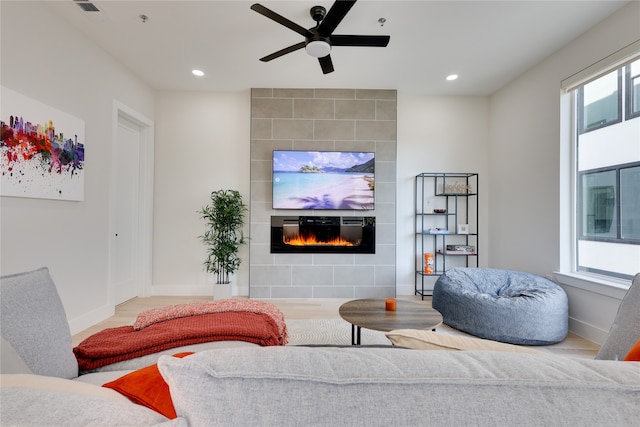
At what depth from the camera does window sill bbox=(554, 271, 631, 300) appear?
2.25 meters

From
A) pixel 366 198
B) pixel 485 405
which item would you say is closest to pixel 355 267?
pixel 366 198

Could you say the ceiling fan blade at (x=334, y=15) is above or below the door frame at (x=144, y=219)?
above

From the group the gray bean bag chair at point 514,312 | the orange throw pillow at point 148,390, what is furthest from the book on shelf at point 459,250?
the orange throw pillow at point 148,390

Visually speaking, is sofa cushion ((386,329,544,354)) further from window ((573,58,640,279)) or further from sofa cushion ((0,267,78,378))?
window ((573,58,640,279))

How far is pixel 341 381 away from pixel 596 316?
10.6ft

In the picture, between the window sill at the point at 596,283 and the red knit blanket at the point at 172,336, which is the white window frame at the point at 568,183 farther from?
the red knit blanket at the point at 172,336

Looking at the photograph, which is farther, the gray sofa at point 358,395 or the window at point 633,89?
the window at point 633,89

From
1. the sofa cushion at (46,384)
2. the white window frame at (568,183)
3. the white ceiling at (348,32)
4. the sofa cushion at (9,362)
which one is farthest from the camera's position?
the white window frame at (568,183)

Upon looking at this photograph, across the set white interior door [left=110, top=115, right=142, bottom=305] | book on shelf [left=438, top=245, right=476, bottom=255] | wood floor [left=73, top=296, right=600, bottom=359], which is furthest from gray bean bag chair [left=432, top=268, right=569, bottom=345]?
white interior door [left=110, top=115, right=142, bottom=305]

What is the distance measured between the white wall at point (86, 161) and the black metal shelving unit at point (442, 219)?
389 centimetres

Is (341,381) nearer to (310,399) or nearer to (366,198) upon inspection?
(310,399)

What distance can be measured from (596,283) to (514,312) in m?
0.82

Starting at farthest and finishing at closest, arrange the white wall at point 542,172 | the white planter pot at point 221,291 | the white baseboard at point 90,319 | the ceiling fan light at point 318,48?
the white planter pot at point 221,291, the white baseboard at point 90,319, the white wall at point 542,172, the ceiling fan light at point 318,48

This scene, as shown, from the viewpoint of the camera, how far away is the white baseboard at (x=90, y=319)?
8.35 ft
